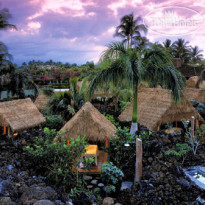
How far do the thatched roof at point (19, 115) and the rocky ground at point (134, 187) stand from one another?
2.72 meters

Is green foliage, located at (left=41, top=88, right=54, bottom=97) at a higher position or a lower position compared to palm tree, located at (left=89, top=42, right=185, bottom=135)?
lower

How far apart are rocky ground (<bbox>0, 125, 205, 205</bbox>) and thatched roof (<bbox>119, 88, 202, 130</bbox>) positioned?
3073mm

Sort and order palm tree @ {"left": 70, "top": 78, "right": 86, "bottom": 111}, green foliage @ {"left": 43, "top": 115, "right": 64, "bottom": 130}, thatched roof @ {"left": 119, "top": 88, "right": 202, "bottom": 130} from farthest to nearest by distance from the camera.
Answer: palm tree @ {"left": 70, "top": 78, "right": 86, "bottom": 111}
green foliage @ {"left": 43, "top": 115, "right": 64, "bottom": 130}
thatched roof @ {"left": 119, "top": 88, "right": 202, "bottom": 130}

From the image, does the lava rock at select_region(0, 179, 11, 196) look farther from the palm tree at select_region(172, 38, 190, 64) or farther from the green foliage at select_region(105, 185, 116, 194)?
the palm tree at select_region(172, 38, 190, 64)

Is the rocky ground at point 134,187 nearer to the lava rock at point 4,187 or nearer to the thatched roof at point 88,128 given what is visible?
the lava rock at point 4,187

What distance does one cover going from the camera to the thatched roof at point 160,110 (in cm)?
961

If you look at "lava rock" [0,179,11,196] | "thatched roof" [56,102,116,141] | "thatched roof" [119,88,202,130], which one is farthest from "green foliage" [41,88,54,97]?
"lava rock" [0,179,11,196]

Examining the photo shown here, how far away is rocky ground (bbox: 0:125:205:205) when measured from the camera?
414cm

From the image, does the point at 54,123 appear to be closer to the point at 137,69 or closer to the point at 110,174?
the point at 137,69

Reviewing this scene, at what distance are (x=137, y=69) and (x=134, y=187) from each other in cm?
452

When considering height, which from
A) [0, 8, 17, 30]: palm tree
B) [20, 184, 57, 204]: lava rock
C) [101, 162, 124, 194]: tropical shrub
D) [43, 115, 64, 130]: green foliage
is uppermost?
[0, 8, 17, 30]: palm tree

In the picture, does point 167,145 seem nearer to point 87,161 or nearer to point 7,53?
point 87,161

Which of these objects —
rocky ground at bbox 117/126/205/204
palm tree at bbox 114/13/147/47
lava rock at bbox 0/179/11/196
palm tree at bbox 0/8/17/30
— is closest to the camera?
lava rock at bbox 0/179/11/196

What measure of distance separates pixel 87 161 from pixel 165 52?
5.58 metres
